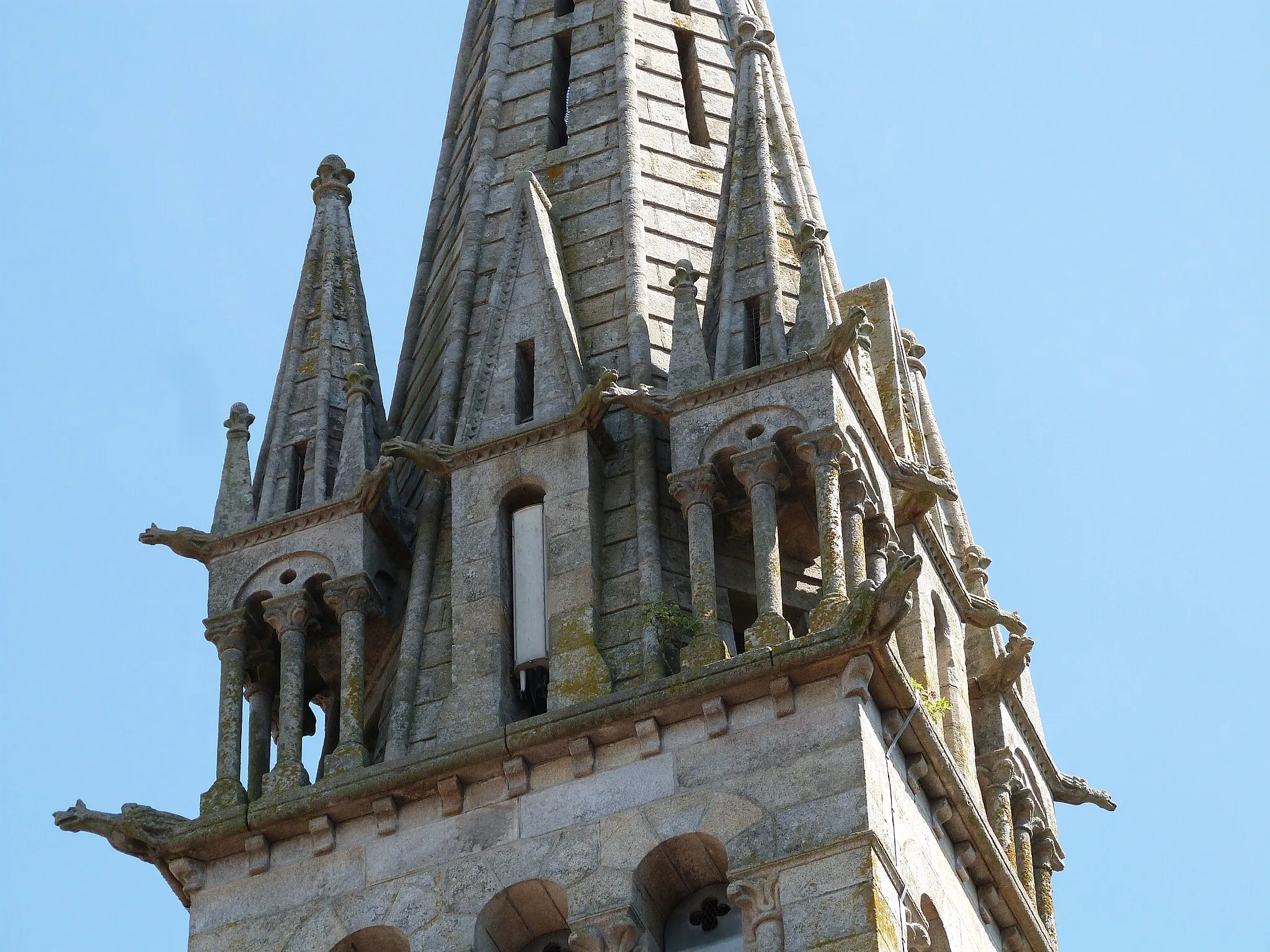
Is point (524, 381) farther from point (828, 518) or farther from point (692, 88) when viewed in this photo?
point (692, 88)

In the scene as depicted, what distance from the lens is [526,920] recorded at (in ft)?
105

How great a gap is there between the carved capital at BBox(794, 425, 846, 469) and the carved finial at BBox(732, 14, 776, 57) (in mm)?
6545

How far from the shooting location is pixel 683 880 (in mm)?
31844

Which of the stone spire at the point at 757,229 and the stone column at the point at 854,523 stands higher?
the stone spire at the point at 757,229

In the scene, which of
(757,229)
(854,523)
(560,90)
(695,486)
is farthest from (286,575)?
(560,90)

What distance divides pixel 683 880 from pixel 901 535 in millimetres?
5613

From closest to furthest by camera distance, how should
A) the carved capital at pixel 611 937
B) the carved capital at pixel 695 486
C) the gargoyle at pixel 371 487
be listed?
1. the carved capital at pixel 611 937
2. the carved capital at pixel 695 486
3. the gargoyle at pixel 371 487

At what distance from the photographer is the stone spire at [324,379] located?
3678 centimetres

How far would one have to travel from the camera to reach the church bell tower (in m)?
31.7

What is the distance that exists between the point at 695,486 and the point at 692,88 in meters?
8.53

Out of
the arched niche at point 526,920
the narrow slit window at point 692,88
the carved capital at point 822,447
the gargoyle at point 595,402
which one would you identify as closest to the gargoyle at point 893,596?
the carved capital at point 822,447

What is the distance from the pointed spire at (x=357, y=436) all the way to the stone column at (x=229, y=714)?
1.74 meters

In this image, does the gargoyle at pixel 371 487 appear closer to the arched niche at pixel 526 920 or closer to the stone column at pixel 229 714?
the stone column at pixel 229 714

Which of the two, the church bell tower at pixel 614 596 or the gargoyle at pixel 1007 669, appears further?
the gargoyle at pixel 1007 669
